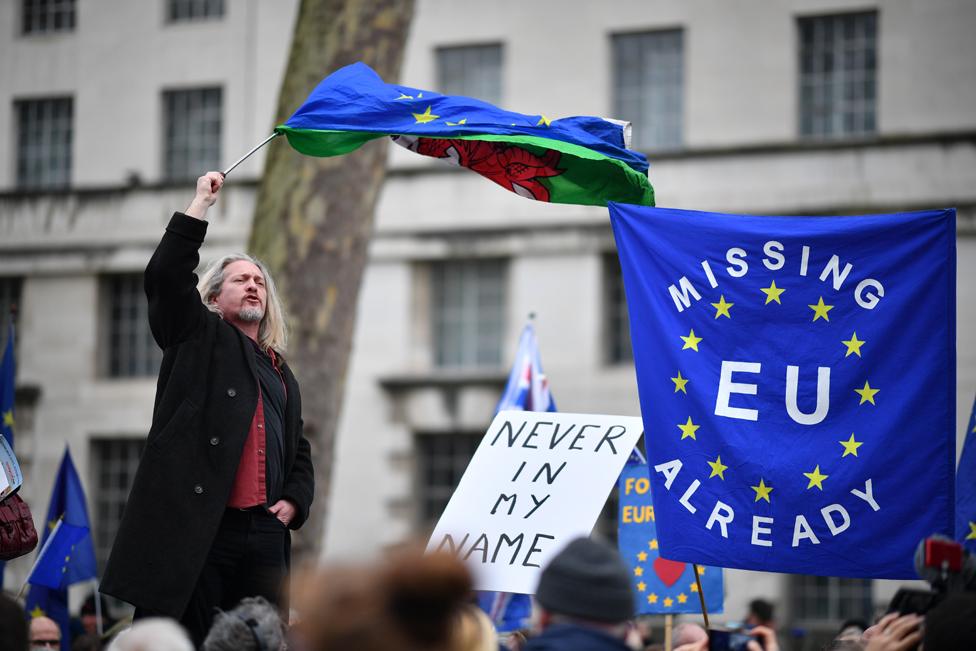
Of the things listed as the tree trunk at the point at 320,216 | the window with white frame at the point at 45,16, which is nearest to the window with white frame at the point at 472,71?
the window with white frame at the point at 45,16

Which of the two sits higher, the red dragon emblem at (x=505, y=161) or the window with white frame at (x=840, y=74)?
the window with white frame at (x=840, y=74)

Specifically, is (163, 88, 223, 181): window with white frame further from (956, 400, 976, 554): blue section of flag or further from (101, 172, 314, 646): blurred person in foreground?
(956, 400, 976, 554): blue section of flag

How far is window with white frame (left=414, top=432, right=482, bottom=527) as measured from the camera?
24422 mm

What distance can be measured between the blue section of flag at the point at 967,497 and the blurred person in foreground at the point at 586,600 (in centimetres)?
312

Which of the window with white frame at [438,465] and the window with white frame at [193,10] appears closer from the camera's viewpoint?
the window with white frame at [438,465]

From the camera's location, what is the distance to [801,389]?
20.8ft

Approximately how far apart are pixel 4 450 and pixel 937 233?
3953 mm

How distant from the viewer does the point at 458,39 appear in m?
24.4

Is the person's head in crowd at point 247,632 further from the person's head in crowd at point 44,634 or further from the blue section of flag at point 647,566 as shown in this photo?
the person's head in crowd at point 44,634

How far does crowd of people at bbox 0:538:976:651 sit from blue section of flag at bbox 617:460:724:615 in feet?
9.68

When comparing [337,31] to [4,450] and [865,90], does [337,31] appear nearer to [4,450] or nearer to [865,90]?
[4,450]

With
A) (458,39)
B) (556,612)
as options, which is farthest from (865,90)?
(556,612)

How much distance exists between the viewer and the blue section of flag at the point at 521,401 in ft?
38.7

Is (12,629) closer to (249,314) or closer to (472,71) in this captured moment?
(249,314)
